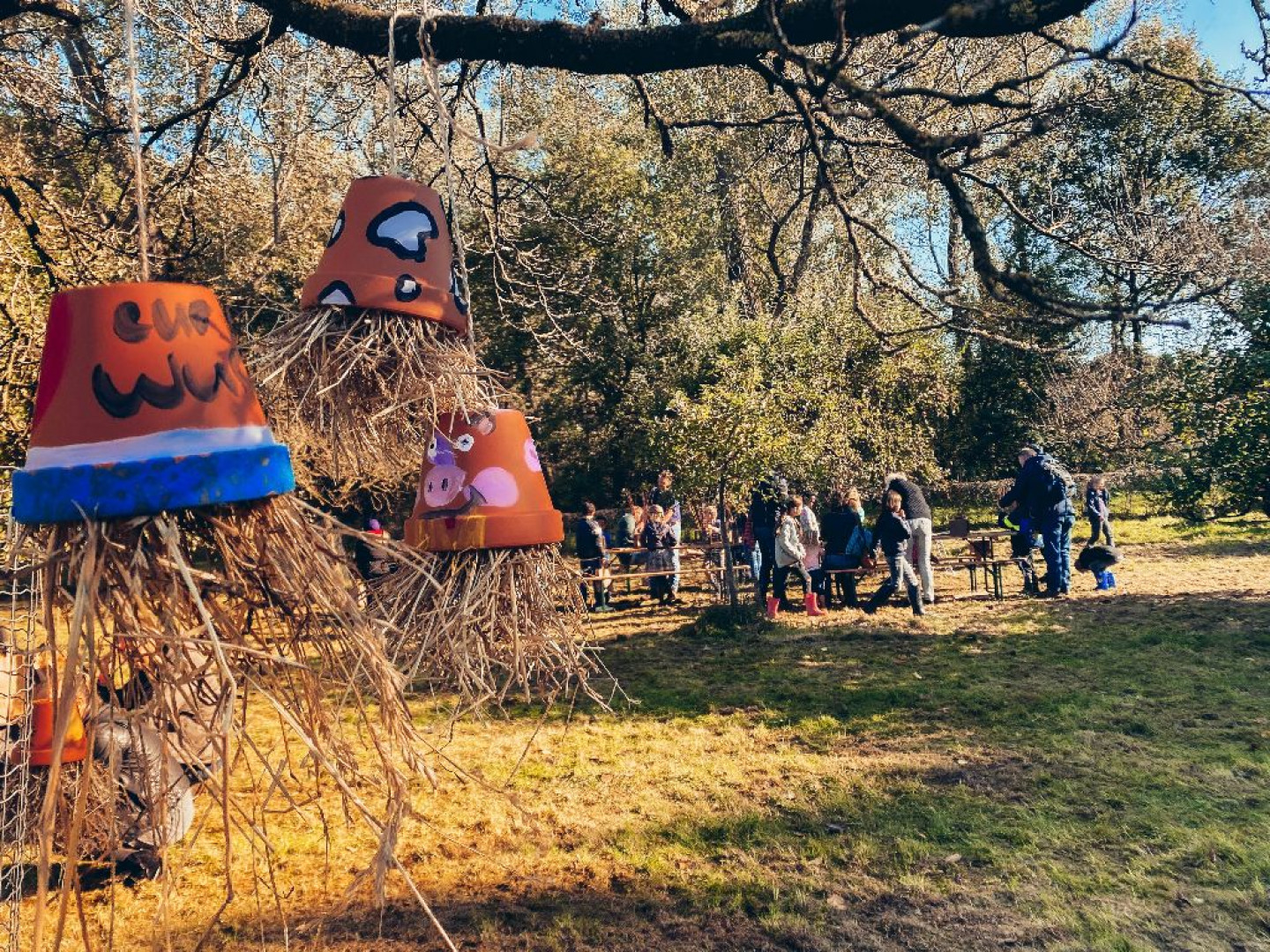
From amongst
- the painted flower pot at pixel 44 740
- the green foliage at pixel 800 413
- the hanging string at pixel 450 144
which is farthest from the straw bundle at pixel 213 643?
the green foliage at pixel 800 413

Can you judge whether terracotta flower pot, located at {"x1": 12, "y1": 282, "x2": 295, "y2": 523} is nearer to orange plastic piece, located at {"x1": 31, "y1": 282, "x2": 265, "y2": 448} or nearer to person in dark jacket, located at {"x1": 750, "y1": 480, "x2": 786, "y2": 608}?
orange plastic piece, located at {"x1": 31, "y1": 282, "x2": 265, "y2": 448}

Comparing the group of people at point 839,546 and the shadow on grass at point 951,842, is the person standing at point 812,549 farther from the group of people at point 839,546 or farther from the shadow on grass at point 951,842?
the shadow on grass at point 951,842

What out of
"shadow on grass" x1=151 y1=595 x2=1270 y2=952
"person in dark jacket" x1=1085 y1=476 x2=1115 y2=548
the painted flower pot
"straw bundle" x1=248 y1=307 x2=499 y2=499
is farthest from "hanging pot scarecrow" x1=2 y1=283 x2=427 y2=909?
"person in dark jacket" x1=1085 y1=476 x2=1115 y2=548

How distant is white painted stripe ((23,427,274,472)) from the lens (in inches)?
53.9

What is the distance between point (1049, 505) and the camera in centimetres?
1045

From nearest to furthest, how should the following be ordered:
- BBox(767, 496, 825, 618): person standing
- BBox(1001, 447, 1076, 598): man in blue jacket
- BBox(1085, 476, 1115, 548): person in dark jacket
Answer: BBox(1001, 447, 1076, 598): man in blue jacket → BBox(767, 496, 825, 618): person standing → BBox(1085, 476, 1115, 548): person in dark jacket

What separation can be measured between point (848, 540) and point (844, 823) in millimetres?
7129

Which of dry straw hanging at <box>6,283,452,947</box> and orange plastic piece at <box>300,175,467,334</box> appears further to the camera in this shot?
orange plastic piece at <box>300,175,467,334</box>

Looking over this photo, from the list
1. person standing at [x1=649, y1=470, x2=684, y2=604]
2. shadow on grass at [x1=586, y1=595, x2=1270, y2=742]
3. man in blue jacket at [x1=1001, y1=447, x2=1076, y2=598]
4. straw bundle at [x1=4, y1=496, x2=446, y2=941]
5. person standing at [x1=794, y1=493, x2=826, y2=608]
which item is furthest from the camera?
person standing at [x1=649, y1=470, x2=684, y2=604]

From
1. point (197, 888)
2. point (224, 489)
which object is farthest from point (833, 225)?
point (224, 489)

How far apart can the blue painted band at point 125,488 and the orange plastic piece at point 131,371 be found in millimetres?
67

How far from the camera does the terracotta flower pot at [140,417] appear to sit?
4.42 feet

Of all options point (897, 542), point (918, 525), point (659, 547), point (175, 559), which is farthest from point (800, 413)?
point (175, 559)

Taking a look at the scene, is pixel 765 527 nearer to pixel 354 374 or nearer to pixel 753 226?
pixel 354 374
